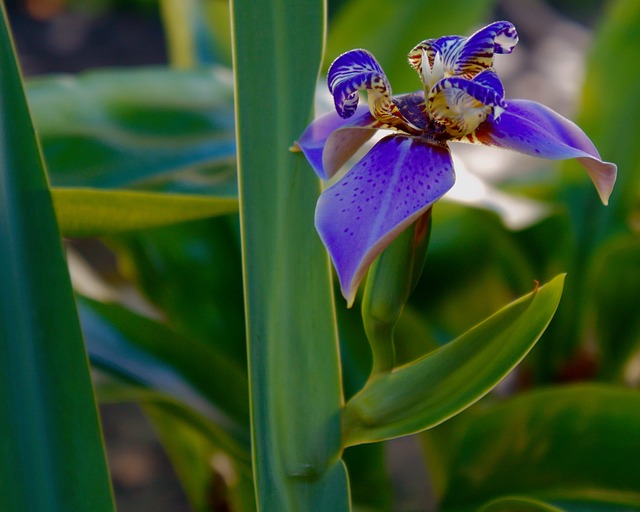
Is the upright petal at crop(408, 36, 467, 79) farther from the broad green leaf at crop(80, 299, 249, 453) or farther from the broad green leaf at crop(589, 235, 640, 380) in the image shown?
the broad green leaf at crop(589, 235, 640, 380)

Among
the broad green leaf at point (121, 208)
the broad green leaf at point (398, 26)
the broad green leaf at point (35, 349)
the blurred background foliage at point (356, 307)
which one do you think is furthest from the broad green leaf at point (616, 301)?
the broad green leaf at point (35, 349)

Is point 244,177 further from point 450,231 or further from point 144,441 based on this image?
point 144,441

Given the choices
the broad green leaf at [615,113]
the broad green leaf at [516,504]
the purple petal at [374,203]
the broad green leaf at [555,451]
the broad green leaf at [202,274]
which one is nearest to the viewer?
the purple petal at [374,203]

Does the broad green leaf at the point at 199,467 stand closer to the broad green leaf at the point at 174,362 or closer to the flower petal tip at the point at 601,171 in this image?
the broad green leaf at the point at 174,362

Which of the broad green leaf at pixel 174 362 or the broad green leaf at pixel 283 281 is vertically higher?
the broad green leaf at pixel 283 281

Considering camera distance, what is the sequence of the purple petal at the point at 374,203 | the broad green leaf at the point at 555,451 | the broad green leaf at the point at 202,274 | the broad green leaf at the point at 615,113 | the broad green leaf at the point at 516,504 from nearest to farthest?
the purple petal at the point at 374,203, the broad green leaf at the point at 516,504, the broad green leaf at the point at 555,451, the broad green leaf at the point at 202,274, the broad green leaf at the point at 615,113

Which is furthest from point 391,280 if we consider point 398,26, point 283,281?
point 398,26

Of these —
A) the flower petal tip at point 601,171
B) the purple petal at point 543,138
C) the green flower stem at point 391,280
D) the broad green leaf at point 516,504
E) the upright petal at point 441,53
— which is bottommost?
the broad green leaf at point 516,504

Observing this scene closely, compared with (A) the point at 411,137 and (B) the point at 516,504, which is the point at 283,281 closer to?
(A) the point at 411,137
